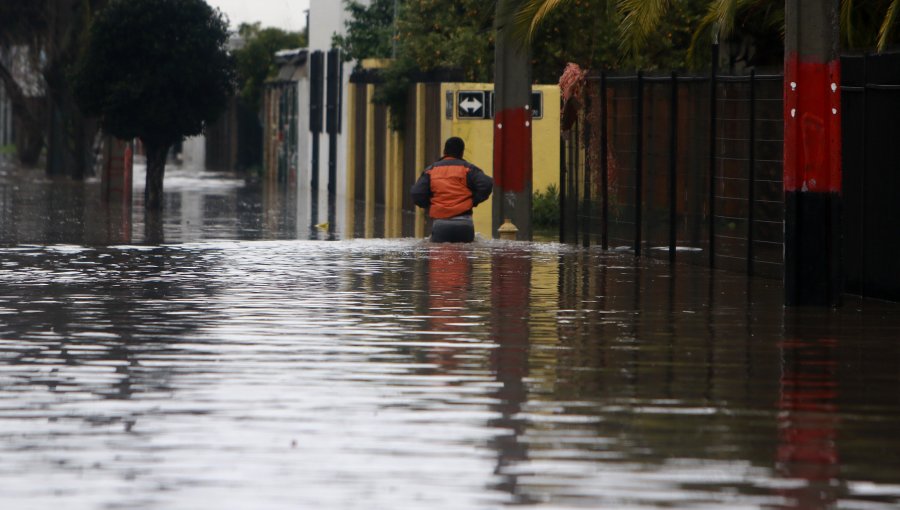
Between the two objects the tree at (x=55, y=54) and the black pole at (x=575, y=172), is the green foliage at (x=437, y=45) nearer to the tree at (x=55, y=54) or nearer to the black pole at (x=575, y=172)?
the black pole at (x=575, y=172)

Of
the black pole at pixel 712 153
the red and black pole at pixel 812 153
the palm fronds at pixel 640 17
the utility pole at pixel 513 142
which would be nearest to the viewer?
the red and black pole at pixel 812 153

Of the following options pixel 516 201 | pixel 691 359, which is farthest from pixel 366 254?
pixel 691 359

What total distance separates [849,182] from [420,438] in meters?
8.05

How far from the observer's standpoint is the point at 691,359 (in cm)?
1120

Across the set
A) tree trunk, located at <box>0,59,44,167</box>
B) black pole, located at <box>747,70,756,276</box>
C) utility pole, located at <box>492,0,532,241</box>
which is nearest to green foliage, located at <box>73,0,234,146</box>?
utility pole, located at <box>492,0,532,241</box>

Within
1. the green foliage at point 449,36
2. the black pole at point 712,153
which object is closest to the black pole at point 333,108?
the green foliage at point 449,36

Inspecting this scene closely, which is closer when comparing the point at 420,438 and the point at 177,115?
the point at 420,438

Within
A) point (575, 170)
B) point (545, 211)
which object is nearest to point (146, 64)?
point (545, 211)

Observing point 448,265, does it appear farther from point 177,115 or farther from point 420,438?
point 177,115

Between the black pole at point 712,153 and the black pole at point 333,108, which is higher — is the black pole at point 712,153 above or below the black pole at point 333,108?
below

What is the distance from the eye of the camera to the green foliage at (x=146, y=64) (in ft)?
112

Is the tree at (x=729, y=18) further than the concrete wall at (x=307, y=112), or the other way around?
the concrete wall at (x=307, y=112)

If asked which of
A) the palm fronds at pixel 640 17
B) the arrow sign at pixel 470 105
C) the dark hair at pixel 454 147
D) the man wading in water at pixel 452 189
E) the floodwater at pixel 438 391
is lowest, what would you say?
the floodwater at pixel 438 391

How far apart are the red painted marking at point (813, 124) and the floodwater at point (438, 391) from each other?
Result: 1.00 m
